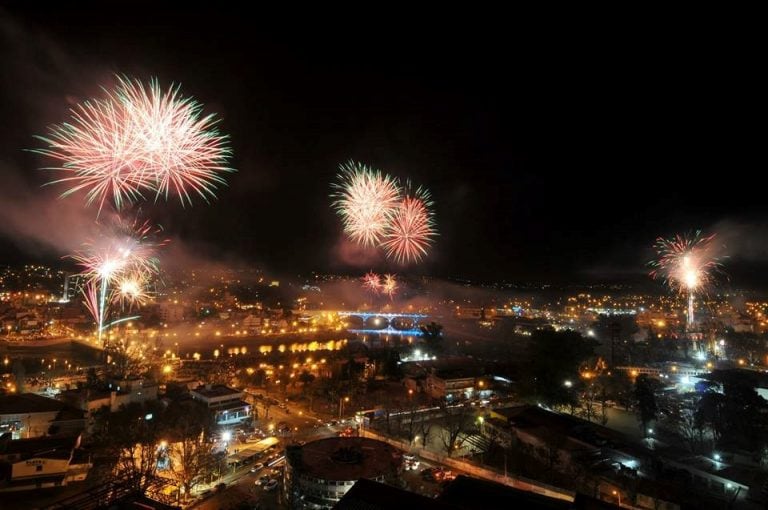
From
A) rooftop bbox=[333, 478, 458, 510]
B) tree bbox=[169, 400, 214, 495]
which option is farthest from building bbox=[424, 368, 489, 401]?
rooftop bbox=[333, 478, 458, 510]

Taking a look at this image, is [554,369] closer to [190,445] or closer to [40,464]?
[190,445]

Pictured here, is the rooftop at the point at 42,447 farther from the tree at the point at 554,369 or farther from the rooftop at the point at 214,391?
the tree at the point at 554,369

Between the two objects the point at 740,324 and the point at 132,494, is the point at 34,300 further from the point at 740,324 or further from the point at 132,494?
the point at 740,324

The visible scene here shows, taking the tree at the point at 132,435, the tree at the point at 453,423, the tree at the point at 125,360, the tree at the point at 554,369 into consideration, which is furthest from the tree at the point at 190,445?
the tree at the point at 554,369

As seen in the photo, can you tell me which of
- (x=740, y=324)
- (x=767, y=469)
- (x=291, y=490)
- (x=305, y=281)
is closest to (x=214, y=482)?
(x=291, y=490)

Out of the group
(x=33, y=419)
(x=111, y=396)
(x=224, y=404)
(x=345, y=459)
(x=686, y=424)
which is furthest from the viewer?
(x=224, y=404)

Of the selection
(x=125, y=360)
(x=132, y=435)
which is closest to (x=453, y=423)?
(x=132, y=435)
